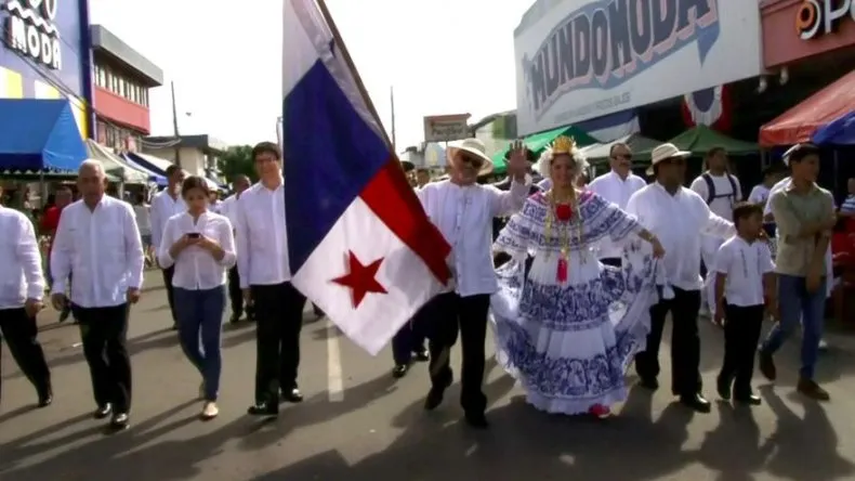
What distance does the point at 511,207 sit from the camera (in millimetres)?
6328

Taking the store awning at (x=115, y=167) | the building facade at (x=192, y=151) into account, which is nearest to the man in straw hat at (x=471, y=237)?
the store awning at (x=115, y=167)

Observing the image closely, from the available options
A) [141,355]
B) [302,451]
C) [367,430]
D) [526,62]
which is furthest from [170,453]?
[526,62]

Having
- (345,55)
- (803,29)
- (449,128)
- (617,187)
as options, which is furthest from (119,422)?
(449,128)

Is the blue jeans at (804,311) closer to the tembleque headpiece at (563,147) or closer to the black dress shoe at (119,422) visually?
the tembleque headpiece at (563,147)

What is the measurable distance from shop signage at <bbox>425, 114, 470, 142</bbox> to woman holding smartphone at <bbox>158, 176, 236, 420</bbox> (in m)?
18.2

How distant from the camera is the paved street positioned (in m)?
5.29

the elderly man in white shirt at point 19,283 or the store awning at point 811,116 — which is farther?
the store awning at point 811,116

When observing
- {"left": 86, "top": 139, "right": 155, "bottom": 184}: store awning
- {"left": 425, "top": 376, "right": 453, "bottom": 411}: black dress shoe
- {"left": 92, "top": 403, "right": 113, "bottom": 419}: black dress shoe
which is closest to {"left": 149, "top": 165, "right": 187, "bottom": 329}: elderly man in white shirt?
{"left": 92, "top": 403, "right": 113, "bottom": 419}: black dress shoe

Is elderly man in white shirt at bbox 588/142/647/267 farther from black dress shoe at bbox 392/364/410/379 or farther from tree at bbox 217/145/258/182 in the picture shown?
tree at bbox 217/145/258/182

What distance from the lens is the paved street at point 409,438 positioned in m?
5.29

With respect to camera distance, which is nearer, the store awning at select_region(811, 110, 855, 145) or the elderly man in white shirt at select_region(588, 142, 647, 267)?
the elderly man in white shirt at select_region(588, 142, 647, 267)

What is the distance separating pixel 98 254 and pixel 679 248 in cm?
381

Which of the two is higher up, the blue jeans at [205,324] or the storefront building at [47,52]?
the storefront building at [47,52]

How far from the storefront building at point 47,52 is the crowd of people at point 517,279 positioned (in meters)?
11.5
